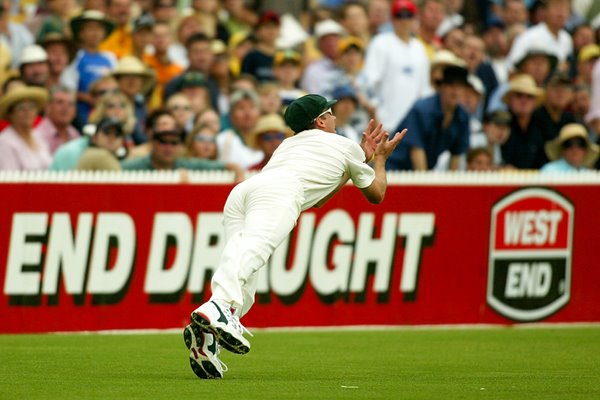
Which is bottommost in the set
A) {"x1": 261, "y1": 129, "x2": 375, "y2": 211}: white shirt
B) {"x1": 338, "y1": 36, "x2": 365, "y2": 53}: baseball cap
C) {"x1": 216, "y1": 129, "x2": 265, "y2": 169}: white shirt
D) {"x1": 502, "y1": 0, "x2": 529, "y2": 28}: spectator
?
{"x1": 261, "y1": 129, "x2": 375, "y2": 211}: white shirt

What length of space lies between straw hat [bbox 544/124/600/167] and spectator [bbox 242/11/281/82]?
3.69m

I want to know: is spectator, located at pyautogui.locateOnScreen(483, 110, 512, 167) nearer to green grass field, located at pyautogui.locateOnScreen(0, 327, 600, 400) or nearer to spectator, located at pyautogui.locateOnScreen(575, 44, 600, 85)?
spectator, located at pyautogui.locateOnScreen(575, 44, 600, 85)

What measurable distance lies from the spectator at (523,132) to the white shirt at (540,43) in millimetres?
2396

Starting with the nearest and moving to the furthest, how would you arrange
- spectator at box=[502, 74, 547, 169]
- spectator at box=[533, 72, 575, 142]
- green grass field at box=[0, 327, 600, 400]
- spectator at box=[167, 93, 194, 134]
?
green grass field at box=[0, 327, 600, 400] → spectator at box=[167, 93, 194, 134] → spectator at box=[502, 74, 547, 169] → spectator at box=[533, 72, 575, 142]

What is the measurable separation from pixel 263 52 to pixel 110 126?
187 inches

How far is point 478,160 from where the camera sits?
696 inches

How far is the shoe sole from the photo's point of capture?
9906mm

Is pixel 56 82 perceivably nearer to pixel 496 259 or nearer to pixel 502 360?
pixel 496 259

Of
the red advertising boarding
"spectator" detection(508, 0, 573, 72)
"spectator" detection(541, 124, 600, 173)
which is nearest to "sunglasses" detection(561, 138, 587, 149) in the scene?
"spectator" detection(541, 124, 600, 173)

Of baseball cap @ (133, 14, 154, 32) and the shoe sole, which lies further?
baseball cap @ (133, 14, 154, 32)

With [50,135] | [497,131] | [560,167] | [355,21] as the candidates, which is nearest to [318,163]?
[50,135]

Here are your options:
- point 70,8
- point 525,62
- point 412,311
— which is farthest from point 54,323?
point 525,62

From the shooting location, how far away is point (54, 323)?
14.6 m

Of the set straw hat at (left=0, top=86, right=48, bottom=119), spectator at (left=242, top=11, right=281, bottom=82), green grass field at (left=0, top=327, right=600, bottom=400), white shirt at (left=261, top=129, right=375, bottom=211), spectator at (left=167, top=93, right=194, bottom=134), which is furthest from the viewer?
spectator at (left=242, top=11, right=281, bottom=82)
